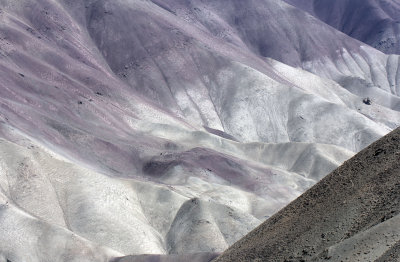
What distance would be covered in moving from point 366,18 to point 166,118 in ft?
314

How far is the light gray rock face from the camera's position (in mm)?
64312

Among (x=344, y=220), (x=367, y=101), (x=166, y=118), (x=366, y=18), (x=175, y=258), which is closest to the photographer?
(x=344, y=220)

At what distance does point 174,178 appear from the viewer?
269 feet

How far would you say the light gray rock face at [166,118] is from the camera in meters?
64.3

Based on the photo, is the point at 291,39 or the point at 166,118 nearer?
the point at 166,118

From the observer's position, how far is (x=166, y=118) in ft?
331

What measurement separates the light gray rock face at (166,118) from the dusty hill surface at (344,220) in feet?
102

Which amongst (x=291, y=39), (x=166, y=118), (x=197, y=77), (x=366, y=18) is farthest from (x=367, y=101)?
(x=366, y=18)

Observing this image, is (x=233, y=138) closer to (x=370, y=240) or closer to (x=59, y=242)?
(x=59, y=242)

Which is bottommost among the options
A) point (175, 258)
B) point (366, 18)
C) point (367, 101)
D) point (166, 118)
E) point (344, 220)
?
point (366, 18)

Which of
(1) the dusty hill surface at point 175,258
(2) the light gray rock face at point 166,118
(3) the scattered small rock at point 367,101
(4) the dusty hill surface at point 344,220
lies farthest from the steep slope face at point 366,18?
(4) the dusty hill surface at point 344,220

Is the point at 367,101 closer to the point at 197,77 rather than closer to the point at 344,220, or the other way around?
the point at 197,77

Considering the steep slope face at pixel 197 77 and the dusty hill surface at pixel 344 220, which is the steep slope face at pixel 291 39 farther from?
the dusty hill surface at pixel 344 220

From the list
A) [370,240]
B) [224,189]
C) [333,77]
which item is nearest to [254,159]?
[224,189]
